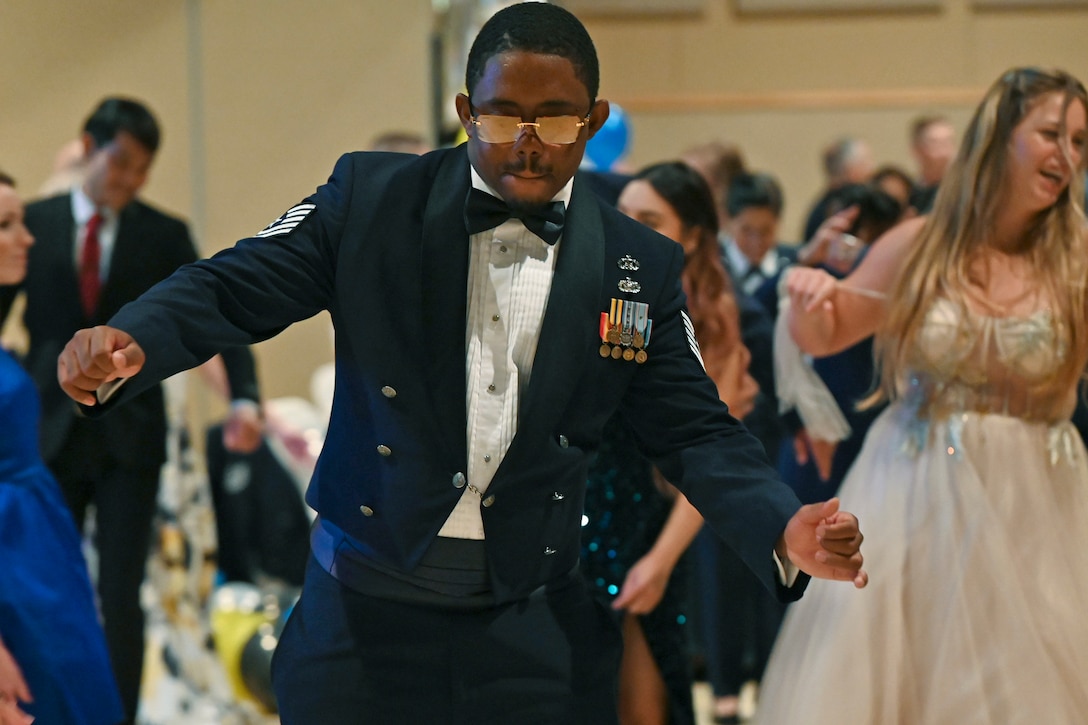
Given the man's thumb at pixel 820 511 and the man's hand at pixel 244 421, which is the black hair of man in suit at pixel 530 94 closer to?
the man's thumb at pixel 820 511

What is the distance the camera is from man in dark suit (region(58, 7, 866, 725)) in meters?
2.09

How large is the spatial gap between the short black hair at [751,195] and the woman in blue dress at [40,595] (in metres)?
3.43

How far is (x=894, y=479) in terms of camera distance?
10.3ft

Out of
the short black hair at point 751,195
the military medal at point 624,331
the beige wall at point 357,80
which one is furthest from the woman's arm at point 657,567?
the beige wall at point 357,80

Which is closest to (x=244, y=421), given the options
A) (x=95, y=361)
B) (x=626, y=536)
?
(x=626, y=536)

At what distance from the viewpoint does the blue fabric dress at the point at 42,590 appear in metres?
2.86

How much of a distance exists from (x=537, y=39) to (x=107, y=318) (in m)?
2.53

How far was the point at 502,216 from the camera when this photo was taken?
2146 mm

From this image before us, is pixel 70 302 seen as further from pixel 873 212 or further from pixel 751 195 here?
pixel 751 195

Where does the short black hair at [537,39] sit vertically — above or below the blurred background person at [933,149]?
above

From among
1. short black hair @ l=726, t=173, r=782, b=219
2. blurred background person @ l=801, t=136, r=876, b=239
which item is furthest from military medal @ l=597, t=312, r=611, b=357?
blurred background person @ l=801, t=136, r=876, b=239

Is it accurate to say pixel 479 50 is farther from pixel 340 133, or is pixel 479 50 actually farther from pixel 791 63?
pixel 791 63

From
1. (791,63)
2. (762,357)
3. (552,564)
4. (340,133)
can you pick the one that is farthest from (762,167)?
(552,564)

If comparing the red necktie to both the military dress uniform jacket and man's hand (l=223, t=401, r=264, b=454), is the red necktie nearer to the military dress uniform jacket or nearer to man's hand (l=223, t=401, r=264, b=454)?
man's hand (l=223, t=401, r=264, b=454)
